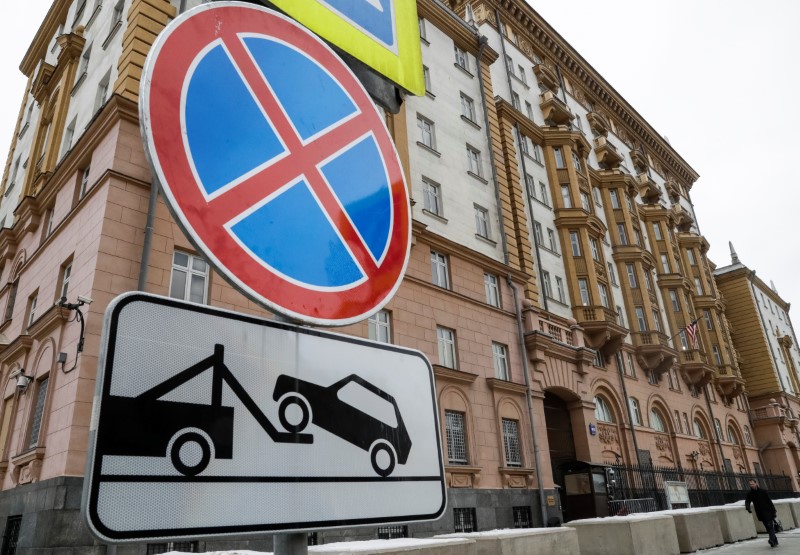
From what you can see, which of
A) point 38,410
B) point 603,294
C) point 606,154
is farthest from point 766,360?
point 38,410

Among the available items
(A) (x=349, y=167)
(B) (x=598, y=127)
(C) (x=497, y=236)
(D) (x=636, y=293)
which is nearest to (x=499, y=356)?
(C) (x=497, y=236)

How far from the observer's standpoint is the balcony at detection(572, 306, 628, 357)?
2773 cm

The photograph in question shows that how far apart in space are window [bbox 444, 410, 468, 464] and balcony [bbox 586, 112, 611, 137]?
2842 cm

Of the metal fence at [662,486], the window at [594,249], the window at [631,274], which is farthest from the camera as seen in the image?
the window at [631,274]

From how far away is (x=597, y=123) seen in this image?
3956 cm

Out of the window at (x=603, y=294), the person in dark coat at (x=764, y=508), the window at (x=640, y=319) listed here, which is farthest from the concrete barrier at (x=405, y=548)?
the window at (x=640, y=319)

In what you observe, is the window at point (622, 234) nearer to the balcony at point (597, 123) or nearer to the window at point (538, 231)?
the balcony at point (597, 123)

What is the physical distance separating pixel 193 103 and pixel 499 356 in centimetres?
2045

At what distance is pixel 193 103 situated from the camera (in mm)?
1312

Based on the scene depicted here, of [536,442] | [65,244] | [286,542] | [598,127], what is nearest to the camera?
[286,542]

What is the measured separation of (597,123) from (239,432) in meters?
42.5

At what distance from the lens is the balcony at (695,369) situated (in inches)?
1430

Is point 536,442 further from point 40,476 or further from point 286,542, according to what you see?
point 286,542

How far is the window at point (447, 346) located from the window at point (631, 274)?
65.0 ft
